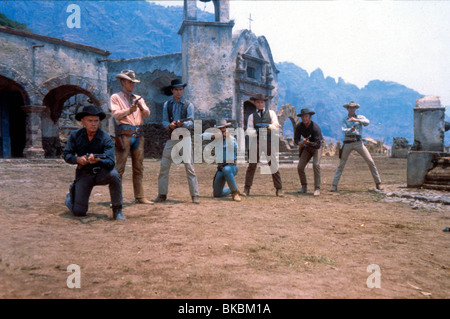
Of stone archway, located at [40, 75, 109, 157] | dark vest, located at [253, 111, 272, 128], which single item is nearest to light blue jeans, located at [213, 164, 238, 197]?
dark vest, located at [253, 111, 272, 128]

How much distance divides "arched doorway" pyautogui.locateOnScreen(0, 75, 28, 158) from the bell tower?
28.9ft

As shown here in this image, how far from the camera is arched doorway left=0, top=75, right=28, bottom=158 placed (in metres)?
16.2

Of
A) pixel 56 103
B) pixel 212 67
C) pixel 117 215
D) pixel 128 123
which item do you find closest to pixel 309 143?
pixel 128 123

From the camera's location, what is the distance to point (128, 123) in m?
5.02

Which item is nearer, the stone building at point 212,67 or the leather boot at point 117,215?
the leather boot at point 117,215

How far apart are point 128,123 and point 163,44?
10254 cm

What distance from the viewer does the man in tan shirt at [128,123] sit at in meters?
4.95

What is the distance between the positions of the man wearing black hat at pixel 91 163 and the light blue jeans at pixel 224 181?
7.54ft

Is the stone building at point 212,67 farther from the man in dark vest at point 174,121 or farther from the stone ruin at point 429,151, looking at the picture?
the man in dark vest at point 174,121

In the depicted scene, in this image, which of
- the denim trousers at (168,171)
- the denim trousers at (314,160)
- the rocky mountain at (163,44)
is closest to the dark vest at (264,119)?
the denim trousers at (314,160)

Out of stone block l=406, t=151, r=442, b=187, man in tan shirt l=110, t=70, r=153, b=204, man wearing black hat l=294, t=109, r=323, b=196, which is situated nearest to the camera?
man in tan shirt l=110, t=70, r=153, b=204

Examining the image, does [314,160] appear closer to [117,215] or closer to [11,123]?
[117,215]

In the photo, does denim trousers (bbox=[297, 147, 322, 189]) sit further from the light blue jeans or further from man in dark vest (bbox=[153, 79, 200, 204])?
man in dark vest (bbox=[153, 79, 200, 204])
